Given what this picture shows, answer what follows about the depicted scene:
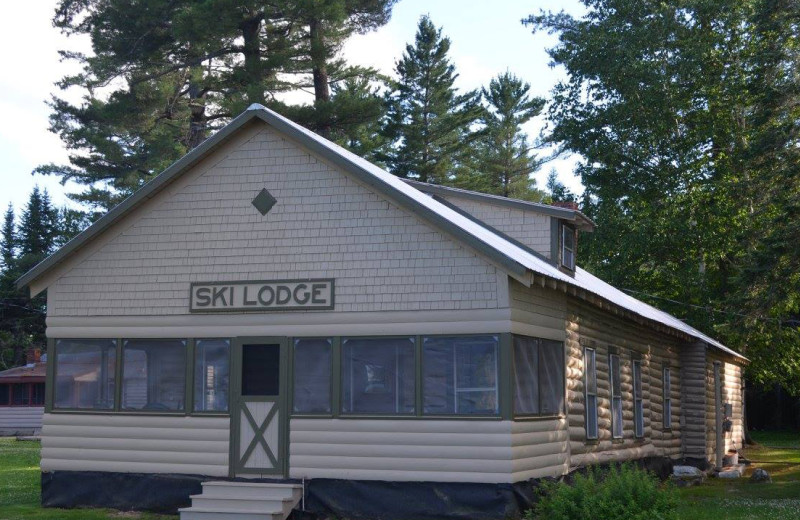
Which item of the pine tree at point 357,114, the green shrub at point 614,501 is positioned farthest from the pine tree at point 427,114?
the green shrub at point 614,501

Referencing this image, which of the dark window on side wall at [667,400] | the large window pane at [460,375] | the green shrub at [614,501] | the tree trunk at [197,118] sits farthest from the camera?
the tree trunk at [197,118]

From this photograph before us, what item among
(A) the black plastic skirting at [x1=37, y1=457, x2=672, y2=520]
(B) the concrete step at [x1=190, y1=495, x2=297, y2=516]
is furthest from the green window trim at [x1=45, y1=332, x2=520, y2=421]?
(B) the concrete step at [x1=190, y1=495, x2=297, y2=516]

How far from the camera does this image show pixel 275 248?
17.3 meters

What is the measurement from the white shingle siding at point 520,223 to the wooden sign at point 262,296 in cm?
495

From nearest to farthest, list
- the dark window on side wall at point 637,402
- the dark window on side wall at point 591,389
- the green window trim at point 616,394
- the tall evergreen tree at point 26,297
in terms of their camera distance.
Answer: the dark window on side wall at point 591,389 → the green window trim at point 616,394 → the dark window on side wall at point 637,402 → the tall evergreen tree at point 26,297

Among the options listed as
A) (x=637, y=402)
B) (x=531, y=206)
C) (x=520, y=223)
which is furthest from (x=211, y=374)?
(x=637, y=402)

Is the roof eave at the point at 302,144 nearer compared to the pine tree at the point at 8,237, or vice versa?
the roof eave at the point at 302,144

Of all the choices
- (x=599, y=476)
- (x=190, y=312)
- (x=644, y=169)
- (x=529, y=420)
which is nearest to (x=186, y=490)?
(x=190, y=312)

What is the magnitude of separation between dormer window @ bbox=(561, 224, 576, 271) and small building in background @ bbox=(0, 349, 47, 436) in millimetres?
34811

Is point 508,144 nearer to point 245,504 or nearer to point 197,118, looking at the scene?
point 197,118

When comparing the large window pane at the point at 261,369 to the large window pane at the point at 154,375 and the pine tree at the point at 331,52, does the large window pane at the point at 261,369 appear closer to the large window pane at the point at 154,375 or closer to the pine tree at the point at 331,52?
the large window pane at the point at 154,375

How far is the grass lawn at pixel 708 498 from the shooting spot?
669 inches

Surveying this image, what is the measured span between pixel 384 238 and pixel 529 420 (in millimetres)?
3686

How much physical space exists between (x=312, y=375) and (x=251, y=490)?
2.06m
